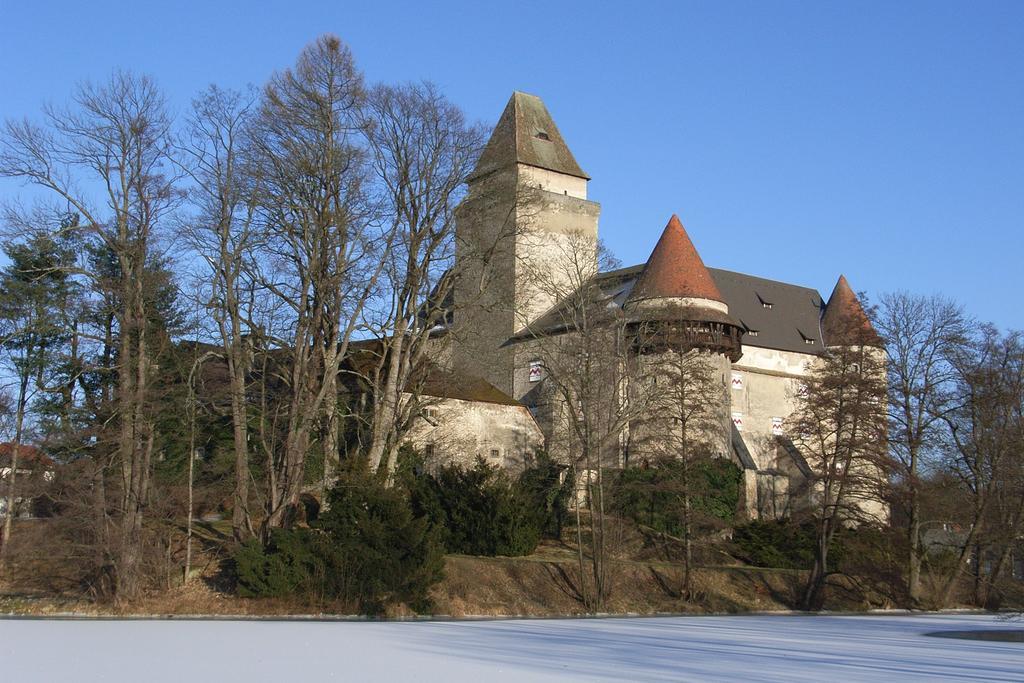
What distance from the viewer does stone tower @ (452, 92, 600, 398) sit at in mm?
28469

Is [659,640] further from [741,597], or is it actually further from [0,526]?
[0,526]

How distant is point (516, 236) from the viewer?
106 feet

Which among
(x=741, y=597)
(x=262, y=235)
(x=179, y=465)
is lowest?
(x=741, y=597)

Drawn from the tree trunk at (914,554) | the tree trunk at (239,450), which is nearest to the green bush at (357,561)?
the tree trunk at (239,450)

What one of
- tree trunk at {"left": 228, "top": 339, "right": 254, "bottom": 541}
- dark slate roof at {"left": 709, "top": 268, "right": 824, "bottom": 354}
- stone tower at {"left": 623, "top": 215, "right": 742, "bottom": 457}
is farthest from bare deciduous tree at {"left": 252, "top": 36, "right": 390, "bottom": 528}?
dark slate roof at {"left": 709, "top": 268, "right": 824, "bottom": 354}

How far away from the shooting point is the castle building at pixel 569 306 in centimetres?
3002

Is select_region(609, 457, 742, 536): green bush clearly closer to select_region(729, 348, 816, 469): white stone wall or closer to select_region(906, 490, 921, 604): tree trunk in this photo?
select_region(906, 490, 921, 604): tree trunk

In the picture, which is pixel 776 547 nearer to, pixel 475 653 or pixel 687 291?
pixel 687 291

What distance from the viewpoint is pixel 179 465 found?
29109mm

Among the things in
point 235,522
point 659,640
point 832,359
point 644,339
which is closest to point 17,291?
point 235,522

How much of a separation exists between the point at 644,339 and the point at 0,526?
59.8ft

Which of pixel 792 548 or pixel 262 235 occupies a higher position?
pixel 262 235

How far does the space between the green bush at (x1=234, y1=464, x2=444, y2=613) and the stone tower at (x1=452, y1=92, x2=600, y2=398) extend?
655cm

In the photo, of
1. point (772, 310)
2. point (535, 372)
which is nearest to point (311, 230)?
point (535, 372)
